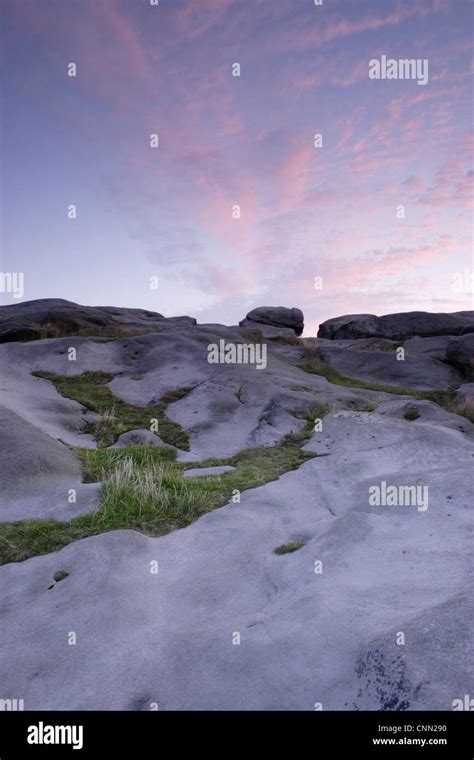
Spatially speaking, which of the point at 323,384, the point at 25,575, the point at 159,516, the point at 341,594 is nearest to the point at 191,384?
the point at 323,384

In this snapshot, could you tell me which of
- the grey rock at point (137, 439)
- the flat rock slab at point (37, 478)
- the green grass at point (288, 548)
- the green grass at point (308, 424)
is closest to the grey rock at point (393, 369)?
the green grass at point (308, 424)

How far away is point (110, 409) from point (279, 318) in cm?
3938

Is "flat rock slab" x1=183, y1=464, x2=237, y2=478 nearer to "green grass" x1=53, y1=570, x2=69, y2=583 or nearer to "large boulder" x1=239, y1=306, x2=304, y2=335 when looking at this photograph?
"green grass" x1=53, y1=570, x2=69, y2=583

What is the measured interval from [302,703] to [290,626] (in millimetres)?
1110

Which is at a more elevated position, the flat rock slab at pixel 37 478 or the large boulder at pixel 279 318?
the large boulder at pixel 279 318

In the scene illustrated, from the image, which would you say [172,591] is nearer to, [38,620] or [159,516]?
[38,620]

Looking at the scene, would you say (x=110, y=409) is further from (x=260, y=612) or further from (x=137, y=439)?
(x=260, y=612)

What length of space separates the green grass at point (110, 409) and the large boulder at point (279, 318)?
34.7 m

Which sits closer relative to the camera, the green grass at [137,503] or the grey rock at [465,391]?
Answer: the green grass at [137,503]

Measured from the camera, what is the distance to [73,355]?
25031mm

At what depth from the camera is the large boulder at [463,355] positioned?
29297 millimetres

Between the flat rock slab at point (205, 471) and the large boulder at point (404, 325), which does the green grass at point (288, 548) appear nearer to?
the flat rock slab at point (205, 471)

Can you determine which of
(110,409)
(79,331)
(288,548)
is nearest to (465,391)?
(110,409)

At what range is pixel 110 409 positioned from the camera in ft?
64.6
